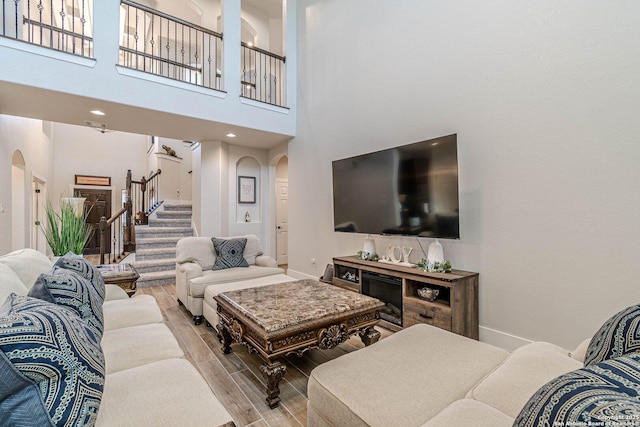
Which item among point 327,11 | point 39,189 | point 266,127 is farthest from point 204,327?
point 39,189

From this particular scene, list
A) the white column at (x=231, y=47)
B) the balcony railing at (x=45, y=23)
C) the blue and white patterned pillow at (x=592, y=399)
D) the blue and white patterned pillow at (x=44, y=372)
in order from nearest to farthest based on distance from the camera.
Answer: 1. the blue and white patterned pillow at (x=592, y=399)
2. the blue and white patterned pillow at (x=44, y=372)
3. the balcony railing at (x=45, y=23)
4. the white column at (x=231, y=47)

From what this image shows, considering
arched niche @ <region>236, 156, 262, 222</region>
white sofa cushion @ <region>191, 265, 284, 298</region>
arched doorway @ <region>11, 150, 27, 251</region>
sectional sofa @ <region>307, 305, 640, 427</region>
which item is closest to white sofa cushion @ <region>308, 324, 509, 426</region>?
sectional sofa @ <region>307, 305, 640, 427</region>

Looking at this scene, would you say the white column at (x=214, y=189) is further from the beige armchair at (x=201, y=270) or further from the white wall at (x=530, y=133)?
the white wall at (x=530, y=133)

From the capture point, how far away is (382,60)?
11.8ft

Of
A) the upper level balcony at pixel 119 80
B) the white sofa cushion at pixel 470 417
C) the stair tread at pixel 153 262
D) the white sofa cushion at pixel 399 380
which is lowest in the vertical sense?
the stair tread at pixel 153 262

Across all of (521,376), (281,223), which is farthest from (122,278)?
(281,223)

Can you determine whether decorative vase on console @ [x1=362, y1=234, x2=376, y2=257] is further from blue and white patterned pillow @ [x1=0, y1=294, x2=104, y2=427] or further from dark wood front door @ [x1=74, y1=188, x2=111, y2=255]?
dark wood front door @ [x1=74, y1=188, x2=111, y2=255]

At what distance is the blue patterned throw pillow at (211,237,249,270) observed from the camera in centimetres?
369

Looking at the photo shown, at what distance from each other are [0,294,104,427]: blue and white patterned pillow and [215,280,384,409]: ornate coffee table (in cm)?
99

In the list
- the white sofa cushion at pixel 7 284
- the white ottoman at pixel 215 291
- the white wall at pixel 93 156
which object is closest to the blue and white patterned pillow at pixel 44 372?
the white sofa cushion at pixel 7 284

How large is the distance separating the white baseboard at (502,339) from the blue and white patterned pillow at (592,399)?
2251 millimetres

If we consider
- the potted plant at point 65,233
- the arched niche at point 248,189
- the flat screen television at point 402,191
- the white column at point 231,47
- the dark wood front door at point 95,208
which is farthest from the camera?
the dark wood front door at point 95,208

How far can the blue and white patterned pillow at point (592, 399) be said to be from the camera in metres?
0.46

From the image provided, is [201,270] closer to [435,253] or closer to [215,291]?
[215,291]
